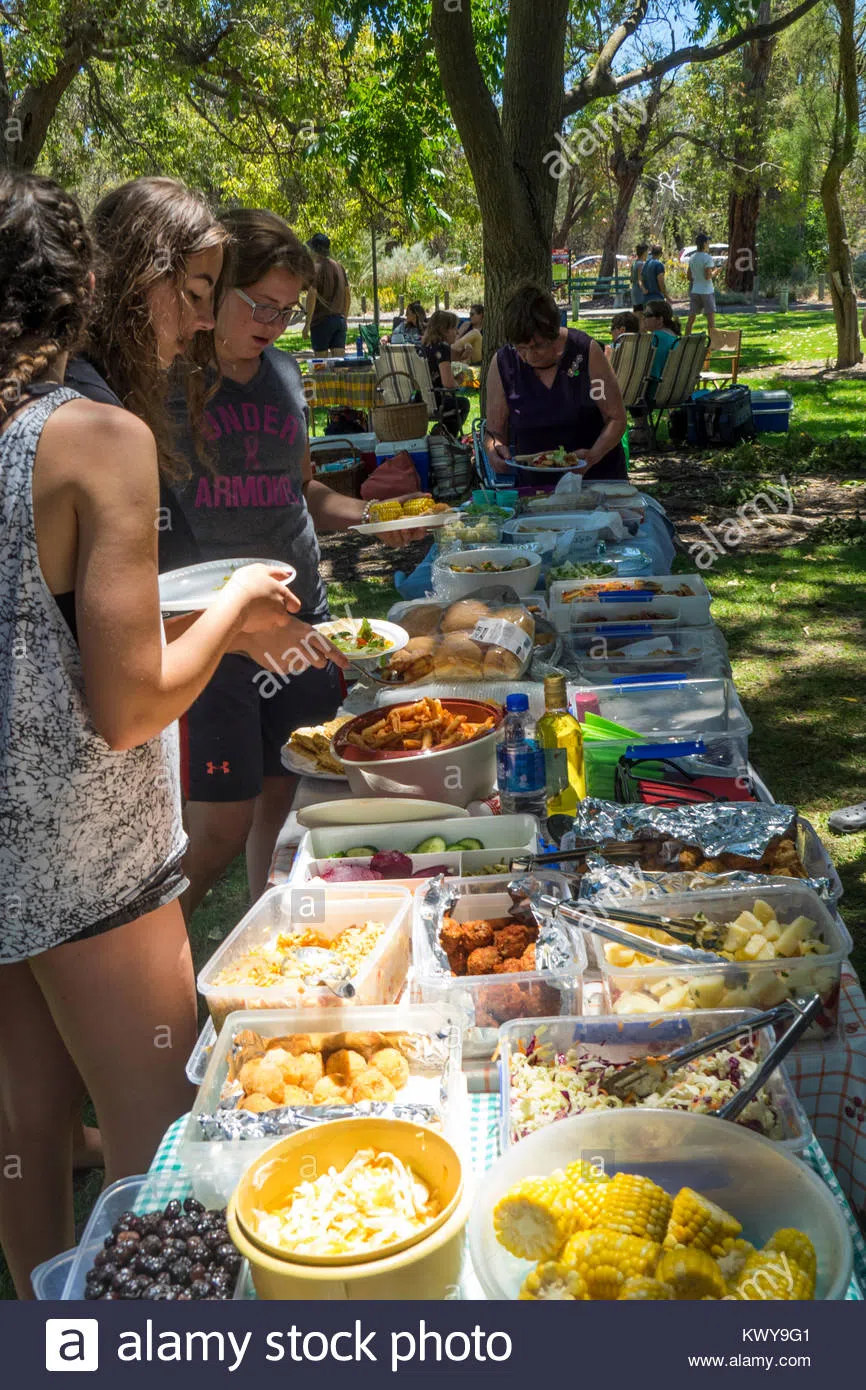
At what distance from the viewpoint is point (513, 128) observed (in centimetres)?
688

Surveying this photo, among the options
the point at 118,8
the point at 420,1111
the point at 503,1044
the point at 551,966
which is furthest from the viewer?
the point at 118,8

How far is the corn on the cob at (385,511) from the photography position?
335cm

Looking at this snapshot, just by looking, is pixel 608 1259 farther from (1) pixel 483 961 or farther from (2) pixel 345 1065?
(1) pixel 483 961

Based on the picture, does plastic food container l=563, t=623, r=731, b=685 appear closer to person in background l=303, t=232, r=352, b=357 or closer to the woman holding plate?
the woman holding plate

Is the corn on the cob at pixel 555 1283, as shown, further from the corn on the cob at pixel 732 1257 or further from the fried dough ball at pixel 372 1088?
the fried dough ball at pixel 372 1088

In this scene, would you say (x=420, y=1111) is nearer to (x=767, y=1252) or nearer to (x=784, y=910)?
(x=767, y=1252)

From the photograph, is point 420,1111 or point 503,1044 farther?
point 503,1044

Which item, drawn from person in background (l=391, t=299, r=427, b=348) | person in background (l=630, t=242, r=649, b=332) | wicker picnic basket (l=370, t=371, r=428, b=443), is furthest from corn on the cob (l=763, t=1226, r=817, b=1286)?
person in background (l=630, t=242, r=649, b=332)

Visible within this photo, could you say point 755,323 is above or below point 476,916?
above

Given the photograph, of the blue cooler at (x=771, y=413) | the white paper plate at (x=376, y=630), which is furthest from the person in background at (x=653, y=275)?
the white paper plate at (x=376, y=630)
